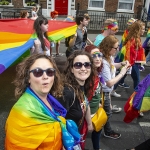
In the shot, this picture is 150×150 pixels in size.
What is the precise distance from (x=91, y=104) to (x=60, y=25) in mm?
4083

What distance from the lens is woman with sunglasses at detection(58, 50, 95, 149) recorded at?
2029 millimetres

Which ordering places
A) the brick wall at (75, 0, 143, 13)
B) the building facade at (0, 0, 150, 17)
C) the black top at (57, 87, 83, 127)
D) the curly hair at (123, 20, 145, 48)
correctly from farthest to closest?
the brick wall at (75, 0, 143, 13) → the building facade at (0, 0, 150, 17) → the curly hair at (123, 20, 145, 48) → the black top at (57, 87, 83, 127)

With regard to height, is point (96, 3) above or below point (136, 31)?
above

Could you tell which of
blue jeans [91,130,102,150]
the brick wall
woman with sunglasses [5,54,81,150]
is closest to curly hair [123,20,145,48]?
blue jeans [91,130,102,150]

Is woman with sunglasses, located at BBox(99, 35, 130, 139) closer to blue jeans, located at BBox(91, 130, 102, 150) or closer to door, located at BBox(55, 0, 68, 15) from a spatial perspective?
blue jeans, located at BBox(91, 130, 102, 150)

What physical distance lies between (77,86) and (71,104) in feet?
0.67

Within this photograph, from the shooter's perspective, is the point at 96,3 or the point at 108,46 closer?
the point at 108,46

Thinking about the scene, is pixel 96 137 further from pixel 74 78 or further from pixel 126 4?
pixel 126 4

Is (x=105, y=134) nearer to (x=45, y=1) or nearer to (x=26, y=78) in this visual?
(x=26, y=78)

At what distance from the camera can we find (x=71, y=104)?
80.1 inches

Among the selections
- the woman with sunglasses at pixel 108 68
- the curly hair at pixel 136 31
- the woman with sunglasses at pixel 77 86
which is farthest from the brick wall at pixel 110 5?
the woman with sunglasses at pixel 77 86

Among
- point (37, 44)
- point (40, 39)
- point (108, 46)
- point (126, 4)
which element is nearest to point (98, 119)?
point (108, 46)

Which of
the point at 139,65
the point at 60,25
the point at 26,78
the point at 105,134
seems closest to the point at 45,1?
the point at 60,25

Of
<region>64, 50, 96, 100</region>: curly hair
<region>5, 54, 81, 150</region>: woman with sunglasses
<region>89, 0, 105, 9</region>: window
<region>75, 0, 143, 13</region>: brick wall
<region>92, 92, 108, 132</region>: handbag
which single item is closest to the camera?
<region>5, 54, 81, 150</region>: woman with sunglasses
